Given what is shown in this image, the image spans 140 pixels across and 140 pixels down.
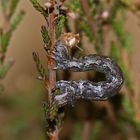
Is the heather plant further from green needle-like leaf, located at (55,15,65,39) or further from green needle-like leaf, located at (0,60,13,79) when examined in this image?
green needle-like leaf, located at (55,15,65,39)

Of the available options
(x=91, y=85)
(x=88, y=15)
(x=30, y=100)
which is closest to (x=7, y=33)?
(x=88, y=15)

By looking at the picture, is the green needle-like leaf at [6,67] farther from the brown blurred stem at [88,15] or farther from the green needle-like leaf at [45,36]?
the green needle-like leaf at [45,36]

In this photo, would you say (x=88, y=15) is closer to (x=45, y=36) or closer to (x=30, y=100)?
(x=45, y=36)

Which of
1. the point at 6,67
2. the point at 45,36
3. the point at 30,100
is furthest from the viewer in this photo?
the point at 30,100

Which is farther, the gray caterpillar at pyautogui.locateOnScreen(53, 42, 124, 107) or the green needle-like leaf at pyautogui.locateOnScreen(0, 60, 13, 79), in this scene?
the green needle-like leaf at pyautogui.locateOnScreen(0, 60, 13, 79)

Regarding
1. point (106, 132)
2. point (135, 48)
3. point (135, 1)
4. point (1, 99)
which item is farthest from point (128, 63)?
point (135, 48)

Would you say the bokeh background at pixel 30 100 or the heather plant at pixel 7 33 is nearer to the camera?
the heather plant at pixel 7 33

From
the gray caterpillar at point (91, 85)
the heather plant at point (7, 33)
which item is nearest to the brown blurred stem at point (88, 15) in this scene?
the heather plant at point (7, 33)

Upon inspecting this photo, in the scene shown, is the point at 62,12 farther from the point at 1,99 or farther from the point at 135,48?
the point at 135,48

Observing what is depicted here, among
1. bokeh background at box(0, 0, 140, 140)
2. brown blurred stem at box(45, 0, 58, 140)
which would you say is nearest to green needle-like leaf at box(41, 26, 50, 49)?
brown blurred stem at box(45, 0, 58, 140)
